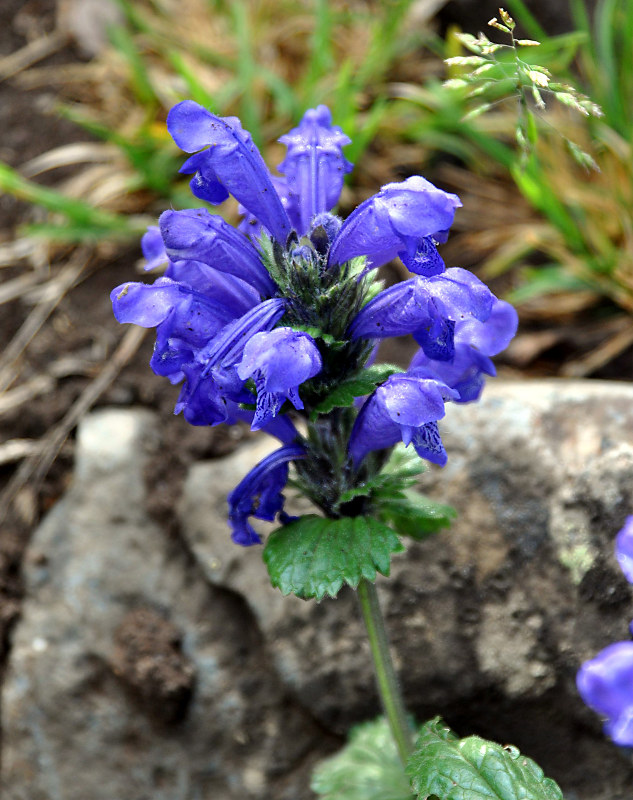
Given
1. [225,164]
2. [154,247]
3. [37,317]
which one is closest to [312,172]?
[225,164]

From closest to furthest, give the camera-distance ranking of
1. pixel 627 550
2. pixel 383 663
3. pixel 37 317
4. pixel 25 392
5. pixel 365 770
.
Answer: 1. pixel 627 550
2. pixel 383 663
3. pixel 365 770
4. pixel 25 392
5. pixel 37 317

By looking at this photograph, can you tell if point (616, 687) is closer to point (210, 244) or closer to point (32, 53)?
point (210, 244)

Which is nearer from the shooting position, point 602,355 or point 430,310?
point 430,310

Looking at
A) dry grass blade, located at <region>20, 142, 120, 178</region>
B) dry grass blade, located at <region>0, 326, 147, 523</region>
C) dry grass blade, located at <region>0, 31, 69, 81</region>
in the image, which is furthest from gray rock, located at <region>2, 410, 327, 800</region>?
dry grass blade, located at <region>0, 31, 69, 81</region>

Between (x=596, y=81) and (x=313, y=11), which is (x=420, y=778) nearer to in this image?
(x=596, y=81)

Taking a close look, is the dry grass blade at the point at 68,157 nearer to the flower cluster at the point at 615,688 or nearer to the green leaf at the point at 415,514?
the green leaf at the point at 415,514

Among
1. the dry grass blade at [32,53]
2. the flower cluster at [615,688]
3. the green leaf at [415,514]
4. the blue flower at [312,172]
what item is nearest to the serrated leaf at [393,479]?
the green leaf at [415,514]

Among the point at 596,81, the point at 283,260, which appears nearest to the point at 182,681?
the point at 283,260
